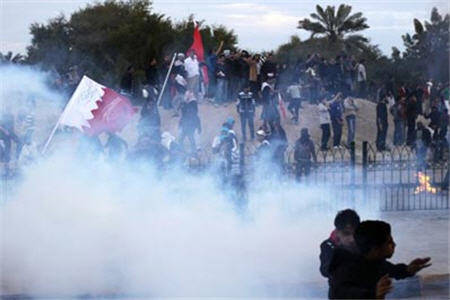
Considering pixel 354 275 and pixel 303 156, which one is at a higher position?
pixel 303 156

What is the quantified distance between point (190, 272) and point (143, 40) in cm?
2507

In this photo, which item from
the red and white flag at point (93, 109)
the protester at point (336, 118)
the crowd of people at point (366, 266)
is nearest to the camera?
the crowd of people at point (366, 266)

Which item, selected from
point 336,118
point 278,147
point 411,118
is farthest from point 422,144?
point 278,147

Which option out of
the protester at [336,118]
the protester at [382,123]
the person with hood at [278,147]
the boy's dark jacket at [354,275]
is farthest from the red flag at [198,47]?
the boy's dark jacket at [354,275]

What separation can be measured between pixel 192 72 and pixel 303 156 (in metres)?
8.22

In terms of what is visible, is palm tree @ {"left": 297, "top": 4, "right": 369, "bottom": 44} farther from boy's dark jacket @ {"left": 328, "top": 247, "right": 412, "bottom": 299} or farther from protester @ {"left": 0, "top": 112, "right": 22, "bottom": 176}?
boy's dark jacket @ {"left": 328, "top": 247, "right": 412, "bottom": 299}

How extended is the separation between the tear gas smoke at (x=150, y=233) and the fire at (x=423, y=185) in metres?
1.72

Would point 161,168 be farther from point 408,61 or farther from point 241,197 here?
point 408,61

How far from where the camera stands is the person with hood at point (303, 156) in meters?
13.7

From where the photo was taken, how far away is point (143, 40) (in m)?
34.3

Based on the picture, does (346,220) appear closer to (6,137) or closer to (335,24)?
(6,137)

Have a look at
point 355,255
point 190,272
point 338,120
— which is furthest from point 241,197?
point 338,120

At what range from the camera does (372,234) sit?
485 cm

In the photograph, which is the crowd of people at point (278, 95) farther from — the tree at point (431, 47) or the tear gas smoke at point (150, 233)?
the tear gas smoke at point (150, 233)
